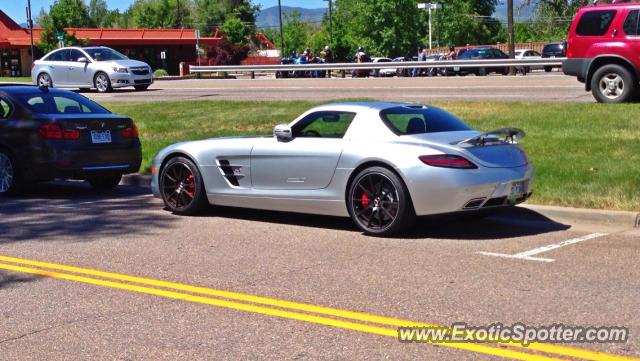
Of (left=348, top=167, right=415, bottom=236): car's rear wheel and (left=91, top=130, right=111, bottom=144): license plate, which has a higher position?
(left=91, top=130, right=111, bottom=144): license plate

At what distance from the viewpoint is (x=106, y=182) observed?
13.3m

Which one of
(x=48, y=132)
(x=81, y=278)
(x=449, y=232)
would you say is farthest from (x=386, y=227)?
(x=48, y=132)

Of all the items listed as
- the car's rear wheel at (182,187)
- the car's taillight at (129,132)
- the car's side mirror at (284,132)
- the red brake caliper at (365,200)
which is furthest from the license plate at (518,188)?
the car's taillight at (129,132)

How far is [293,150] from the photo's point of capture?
9.53 meters

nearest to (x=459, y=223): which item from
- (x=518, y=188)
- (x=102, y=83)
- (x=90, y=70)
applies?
(x=518, y=188)

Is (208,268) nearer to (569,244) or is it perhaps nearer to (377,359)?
(377,359)

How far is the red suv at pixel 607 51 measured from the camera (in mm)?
16766

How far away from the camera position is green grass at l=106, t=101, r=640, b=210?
10.1 meters

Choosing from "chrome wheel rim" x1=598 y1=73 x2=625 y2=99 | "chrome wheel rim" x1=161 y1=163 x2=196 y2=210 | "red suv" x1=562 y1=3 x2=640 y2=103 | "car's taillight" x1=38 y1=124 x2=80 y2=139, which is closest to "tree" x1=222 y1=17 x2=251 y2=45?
"red suv" x1=562 y1=3 x2=640 y2=103

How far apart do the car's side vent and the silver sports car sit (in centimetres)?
1

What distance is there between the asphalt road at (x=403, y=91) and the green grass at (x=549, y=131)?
8.16ft

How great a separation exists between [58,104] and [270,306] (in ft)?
25.7

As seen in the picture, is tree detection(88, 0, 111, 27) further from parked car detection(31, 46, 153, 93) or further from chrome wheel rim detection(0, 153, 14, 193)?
chrome wheel rim detection(0, 153, 14, 193)

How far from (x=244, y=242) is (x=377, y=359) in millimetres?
3791
